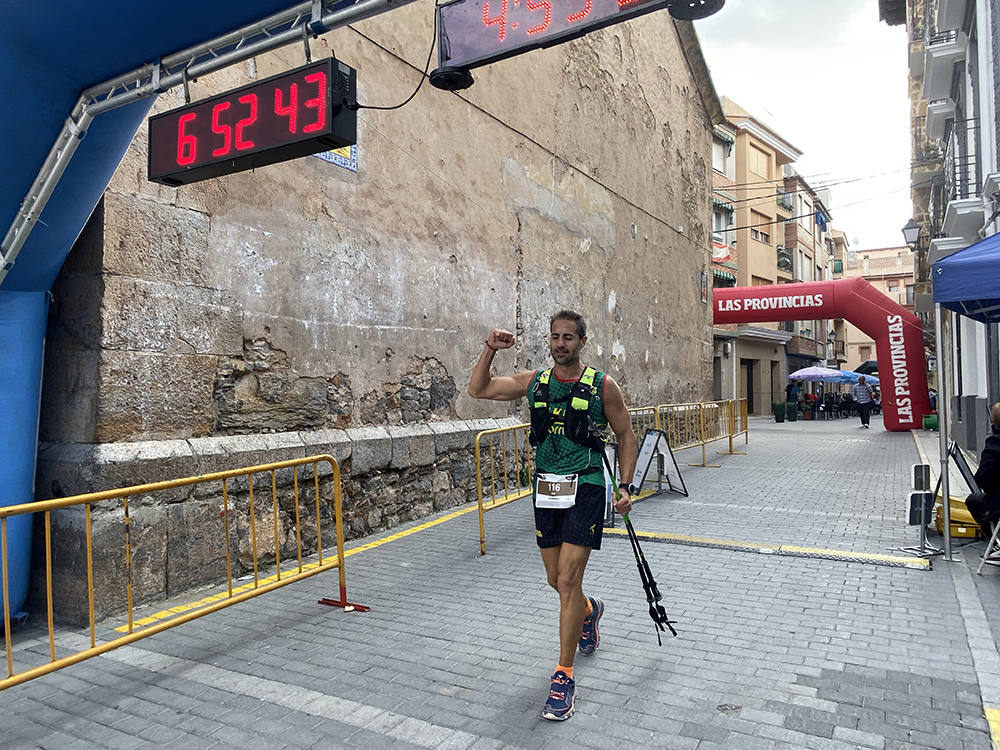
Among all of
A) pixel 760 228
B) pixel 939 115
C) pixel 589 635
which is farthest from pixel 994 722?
pixel 760 228

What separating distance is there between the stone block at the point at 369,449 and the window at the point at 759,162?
109 feet

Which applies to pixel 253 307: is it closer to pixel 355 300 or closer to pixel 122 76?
pixel 355 300

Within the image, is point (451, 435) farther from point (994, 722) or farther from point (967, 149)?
point (967, 149)

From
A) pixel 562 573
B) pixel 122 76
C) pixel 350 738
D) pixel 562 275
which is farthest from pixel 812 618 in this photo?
pixel 562 275

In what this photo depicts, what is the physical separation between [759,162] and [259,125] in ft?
123

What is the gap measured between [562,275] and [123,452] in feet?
24.5

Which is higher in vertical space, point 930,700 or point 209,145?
point 209,145

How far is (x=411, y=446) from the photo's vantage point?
7523 millimetres

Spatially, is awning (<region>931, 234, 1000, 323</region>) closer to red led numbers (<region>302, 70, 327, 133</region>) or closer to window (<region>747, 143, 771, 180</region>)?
red led numbers (<region>302, 70, 327, 133</region>)

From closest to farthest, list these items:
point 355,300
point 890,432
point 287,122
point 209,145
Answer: point 287,122 → point 209,145 → point 355,300 → point 890,432

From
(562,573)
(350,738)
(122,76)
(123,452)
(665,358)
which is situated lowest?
(350,738)

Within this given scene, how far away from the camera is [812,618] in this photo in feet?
14.7

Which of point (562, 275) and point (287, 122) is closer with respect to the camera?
point (287, 122)

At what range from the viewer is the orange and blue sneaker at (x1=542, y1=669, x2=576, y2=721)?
3162mm
